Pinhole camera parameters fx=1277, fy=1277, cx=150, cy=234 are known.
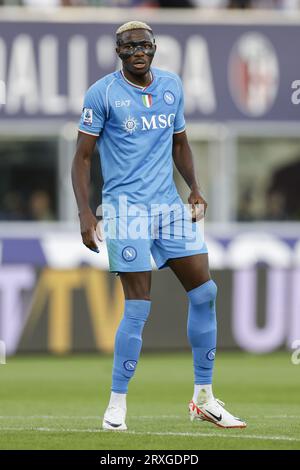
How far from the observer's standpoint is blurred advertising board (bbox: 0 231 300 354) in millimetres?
15297

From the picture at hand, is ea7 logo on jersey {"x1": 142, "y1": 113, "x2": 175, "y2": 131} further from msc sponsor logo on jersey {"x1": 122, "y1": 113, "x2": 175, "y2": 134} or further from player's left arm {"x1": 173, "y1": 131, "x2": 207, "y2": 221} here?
player's left arm {"x1": 173, "y1": 131, "x2": 207, "y2": 221}

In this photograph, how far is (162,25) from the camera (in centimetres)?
1686

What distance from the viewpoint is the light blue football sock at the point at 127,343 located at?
774 cm

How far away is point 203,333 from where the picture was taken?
8023 mm

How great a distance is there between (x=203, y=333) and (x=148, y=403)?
267cm

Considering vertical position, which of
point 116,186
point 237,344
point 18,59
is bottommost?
point 237,344

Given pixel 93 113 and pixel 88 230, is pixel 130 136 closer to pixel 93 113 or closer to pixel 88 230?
pixel 93 113

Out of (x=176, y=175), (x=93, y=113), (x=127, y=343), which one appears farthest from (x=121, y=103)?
(x=176, y=175)

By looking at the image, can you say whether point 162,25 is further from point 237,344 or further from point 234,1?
point 237,344

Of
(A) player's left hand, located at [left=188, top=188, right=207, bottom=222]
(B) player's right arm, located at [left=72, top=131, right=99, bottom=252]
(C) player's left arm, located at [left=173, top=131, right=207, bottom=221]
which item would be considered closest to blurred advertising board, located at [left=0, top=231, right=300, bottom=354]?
(C) player's left arm, located at [left=173, top=131, right=207, bottom=221]

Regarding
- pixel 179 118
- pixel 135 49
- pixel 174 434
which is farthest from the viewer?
pixel 179 118

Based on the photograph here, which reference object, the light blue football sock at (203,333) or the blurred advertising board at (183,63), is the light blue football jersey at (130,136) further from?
the blurred advertising board at (183,63)

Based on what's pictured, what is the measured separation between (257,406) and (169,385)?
2503 millimetres
